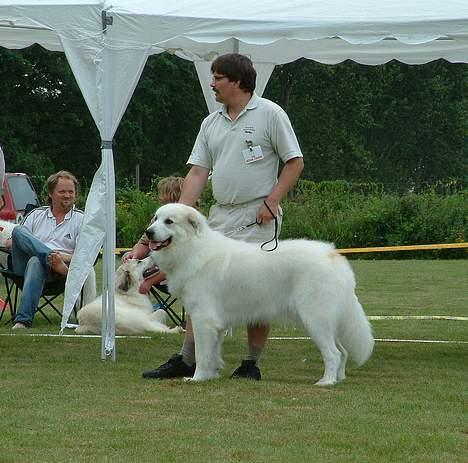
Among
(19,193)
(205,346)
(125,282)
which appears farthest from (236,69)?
(19,193)

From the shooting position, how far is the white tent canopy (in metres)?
6.87

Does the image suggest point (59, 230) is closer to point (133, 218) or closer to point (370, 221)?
point (133, 218)

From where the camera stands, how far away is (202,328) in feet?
20.4

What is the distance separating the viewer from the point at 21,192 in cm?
1806

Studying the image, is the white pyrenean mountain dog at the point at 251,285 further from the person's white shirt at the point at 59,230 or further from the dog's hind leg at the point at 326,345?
the person's white shirt at the point at 59,230

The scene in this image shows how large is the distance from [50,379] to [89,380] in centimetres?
25

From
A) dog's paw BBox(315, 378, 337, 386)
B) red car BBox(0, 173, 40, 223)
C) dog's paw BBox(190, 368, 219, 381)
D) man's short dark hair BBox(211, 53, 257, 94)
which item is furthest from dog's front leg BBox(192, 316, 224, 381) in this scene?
red car BBox(0, 173, 40, 223)

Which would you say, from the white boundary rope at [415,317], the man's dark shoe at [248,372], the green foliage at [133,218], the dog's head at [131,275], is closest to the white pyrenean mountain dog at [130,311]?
the dog's head at [131,275]

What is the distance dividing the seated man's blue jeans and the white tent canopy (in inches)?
81.6

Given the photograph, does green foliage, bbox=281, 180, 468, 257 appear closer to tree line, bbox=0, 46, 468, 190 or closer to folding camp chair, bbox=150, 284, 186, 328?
tree line, bbox=0, 46, 468, 190

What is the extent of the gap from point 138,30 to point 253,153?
1280mm

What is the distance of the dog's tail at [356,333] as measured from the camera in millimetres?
6250

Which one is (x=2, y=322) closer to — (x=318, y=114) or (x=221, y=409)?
(x=221, y=409)

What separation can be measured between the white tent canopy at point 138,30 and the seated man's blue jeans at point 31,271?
6.80 ft
